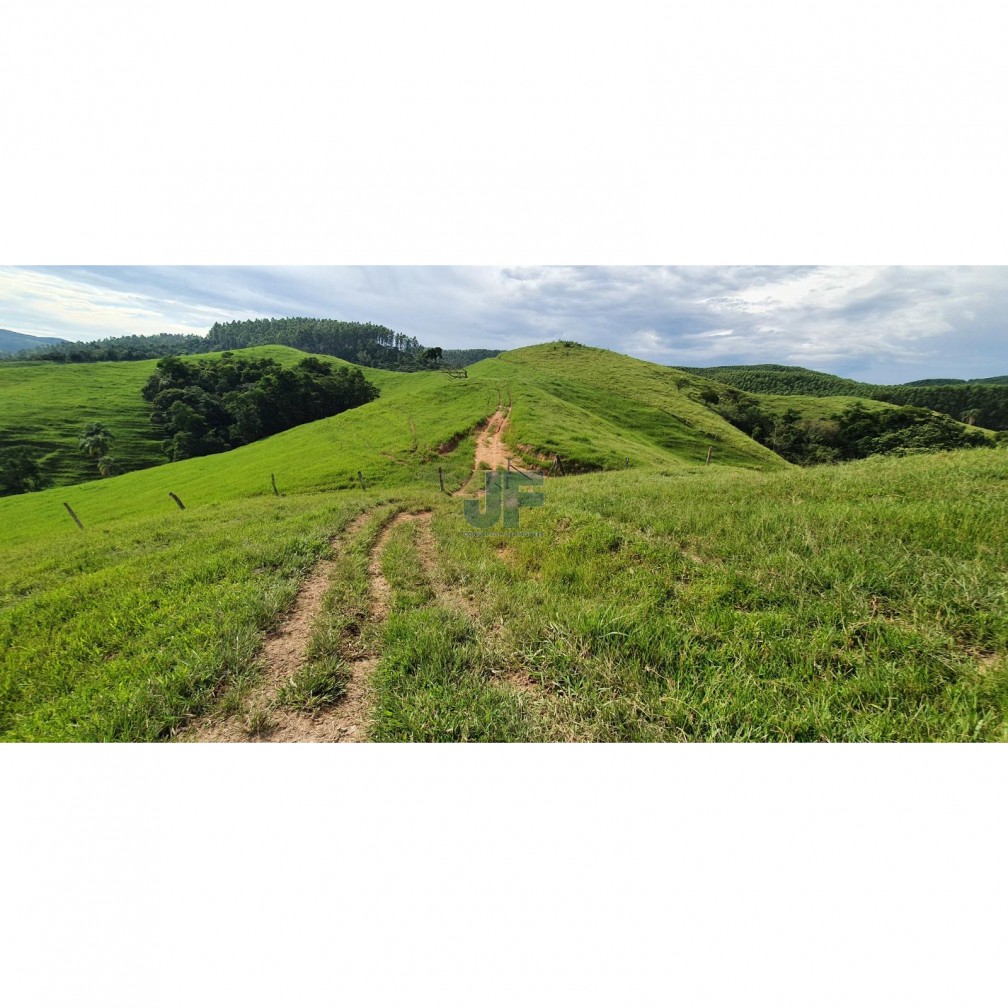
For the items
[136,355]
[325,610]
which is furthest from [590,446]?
[136,355]

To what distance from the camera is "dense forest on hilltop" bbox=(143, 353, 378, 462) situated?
49.9 m

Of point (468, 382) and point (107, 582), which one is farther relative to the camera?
point (468, 382)

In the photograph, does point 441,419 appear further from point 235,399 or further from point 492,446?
point 235,399

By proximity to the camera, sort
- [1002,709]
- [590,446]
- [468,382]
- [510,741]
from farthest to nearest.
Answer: [468,382] < [590,446] < [510,741] < [1002,709]

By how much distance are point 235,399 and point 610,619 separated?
66.3 m

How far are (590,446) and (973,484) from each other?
18.1m

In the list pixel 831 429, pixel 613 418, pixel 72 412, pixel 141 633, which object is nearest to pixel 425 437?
pixel 613 418

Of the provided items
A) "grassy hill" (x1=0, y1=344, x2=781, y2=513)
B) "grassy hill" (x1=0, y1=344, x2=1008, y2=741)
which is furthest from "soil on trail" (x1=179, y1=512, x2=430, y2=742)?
"grassy hill" (x1=0, y1=344, x2=781, y2=513)

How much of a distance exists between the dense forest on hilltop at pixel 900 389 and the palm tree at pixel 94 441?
329ft

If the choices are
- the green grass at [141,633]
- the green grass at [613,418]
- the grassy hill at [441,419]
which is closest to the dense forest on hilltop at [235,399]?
the grassy hill at [441,419]

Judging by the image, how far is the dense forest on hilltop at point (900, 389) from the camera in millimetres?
70500

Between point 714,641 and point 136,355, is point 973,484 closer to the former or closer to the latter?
point 714,641

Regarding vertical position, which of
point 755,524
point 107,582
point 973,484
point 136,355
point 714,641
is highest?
point 136,355

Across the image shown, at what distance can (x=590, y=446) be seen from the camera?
23.1 m
